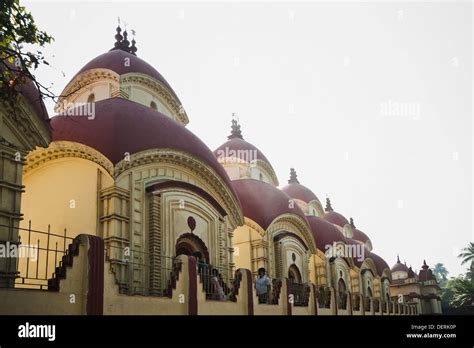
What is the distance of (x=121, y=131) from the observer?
13508mm

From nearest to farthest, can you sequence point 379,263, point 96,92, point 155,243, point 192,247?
1. point 155,243
2. point 192,247
3. point 96,92
4. point 379,263

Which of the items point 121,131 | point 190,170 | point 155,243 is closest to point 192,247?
point 155,243

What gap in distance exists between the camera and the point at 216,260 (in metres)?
16.0

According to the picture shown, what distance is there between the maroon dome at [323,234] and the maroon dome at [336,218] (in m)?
14.8

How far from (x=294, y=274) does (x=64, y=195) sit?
1226cm

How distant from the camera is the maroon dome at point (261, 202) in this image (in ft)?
67.4

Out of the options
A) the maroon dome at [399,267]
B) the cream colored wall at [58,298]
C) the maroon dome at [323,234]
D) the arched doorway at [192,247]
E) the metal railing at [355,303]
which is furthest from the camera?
the maroon dome at [399,267]

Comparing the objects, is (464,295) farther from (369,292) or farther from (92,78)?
(92,78)

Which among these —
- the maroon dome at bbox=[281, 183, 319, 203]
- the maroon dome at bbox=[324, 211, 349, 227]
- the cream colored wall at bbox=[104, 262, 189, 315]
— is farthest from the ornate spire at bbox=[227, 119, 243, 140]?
the cream colored wall at bbox=[104, 262, 189, 315]

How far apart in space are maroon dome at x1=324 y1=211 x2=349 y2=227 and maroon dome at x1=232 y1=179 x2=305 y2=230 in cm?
2086

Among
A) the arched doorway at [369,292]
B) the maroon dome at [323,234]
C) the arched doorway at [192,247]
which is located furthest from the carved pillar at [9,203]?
the arched doorway at [369,292]

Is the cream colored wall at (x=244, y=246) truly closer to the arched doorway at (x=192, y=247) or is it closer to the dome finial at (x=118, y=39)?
the arched doorway at (x=192, y=247)

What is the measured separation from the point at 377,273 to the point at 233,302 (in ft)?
82.2
